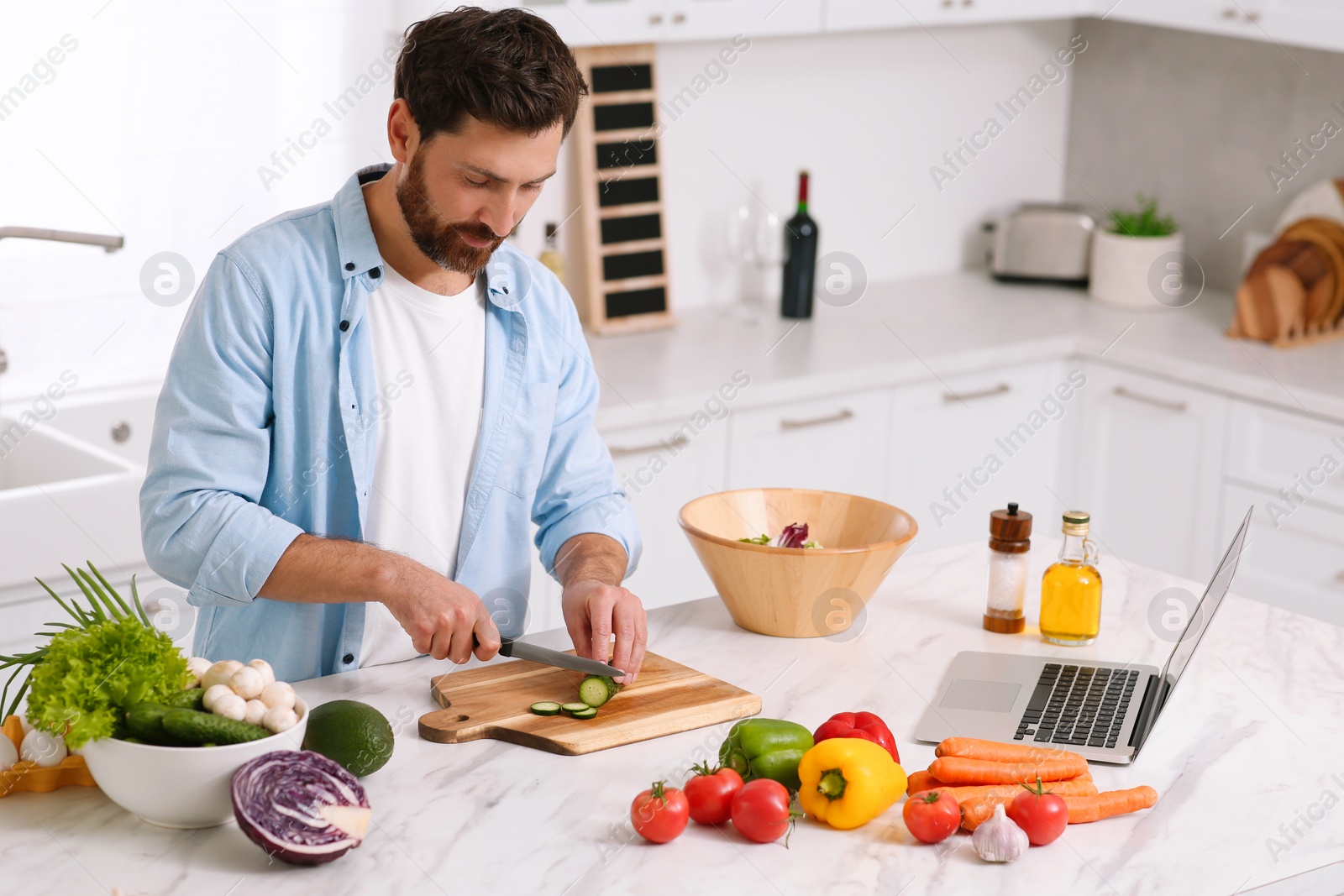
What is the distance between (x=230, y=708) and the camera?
1299 millimetres

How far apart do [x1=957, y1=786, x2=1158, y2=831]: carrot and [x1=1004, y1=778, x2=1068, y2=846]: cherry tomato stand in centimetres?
2

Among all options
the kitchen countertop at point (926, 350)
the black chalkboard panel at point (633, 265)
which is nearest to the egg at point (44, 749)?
the kitchen countertop at point (926, 350)

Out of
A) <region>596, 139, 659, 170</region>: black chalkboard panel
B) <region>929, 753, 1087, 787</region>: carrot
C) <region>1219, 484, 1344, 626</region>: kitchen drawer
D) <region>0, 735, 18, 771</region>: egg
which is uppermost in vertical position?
<region>596, 139, 659, 170</region>: black chalkboard panel

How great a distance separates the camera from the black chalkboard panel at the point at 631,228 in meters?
3.39

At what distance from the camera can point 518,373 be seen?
1874mm

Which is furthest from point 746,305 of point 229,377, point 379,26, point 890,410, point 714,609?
point 229,377

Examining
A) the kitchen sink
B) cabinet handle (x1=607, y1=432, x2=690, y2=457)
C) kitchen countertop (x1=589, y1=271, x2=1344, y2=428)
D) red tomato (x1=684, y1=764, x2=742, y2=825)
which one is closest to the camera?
red tomato (x1=684, y1=764, x2=742, y2=825)

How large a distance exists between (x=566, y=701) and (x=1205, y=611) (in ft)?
2.31

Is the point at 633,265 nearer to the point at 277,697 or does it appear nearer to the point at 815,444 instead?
the point at 815,444

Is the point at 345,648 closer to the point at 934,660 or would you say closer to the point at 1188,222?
the point at 934,660

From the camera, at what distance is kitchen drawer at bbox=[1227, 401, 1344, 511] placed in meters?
3.10

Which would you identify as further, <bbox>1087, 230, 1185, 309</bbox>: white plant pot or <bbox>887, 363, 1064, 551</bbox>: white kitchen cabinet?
<bbox>1087, 230, 1185, 309</bbox>: white plant pot

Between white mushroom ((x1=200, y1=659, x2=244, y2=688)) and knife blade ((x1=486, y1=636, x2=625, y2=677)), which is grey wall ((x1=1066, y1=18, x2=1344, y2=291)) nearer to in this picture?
knife blade ((x1=486, y1=636, x2=625, y2=677))

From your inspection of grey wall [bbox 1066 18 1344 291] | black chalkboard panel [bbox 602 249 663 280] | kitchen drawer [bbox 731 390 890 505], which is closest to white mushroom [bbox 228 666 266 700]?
kitchen drawer [bbox 731 390 890 505]
